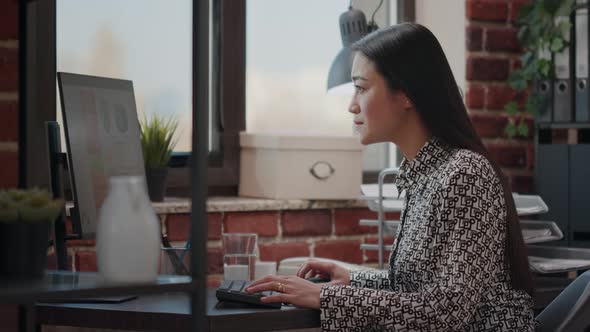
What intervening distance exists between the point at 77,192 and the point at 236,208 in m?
1.09

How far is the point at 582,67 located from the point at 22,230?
6.80ft

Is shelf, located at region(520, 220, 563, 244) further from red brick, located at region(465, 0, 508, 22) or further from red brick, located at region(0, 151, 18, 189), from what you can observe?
red brick, located at region(0, 151, 18, 189)

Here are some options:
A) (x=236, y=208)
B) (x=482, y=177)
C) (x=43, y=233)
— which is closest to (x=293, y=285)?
(x=482, y=177)

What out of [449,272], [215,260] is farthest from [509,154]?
[449,272]

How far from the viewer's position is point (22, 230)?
1099 millimetres

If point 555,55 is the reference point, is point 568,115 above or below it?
below

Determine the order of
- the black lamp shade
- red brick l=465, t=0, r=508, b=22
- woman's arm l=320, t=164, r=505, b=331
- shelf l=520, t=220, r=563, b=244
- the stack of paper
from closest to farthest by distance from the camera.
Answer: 1. woman's arm l=320, t=164, r=505, b=331
2. the stack of paper
3. shelf l=520, t=220, r=563, b=244
4. the black lamp shade
5. red brick l=465, t=0, r=508, b=22

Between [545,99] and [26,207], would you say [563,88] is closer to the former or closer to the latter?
[545,99]

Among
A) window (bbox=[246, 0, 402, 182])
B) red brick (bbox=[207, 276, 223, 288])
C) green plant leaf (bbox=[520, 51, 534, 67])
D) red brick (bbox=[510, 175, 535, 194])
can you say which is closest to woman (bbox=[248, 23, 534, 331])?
red brick (bbox=[207, 276, 223, 288])

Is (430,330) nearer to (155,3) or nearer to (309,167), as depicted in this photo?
(309,167)

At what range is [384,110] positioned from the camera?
1.73 m

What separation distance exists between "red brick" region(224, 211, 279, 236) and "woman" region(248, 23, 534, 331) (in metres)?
0.82

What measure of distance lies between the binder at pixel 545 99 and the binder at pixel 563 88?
0.01 meters

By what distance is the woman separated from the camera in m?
1.49
